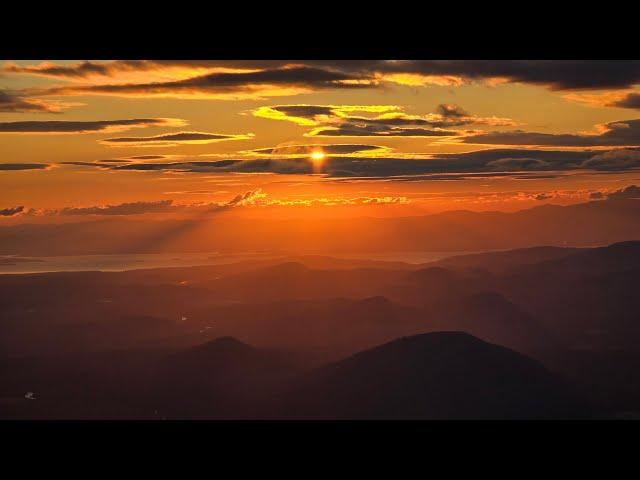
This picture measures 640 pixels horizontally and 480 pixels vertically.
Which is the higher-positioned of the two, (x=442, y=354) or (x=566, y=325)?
(x=442, y=354)

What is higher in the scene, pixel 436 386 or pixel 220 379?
pixel 220 379

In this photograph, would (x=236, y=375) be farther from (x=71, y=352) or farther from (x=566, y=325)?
(x=566, y=325)

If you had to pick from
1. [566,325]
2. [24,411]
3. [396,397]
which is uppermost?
[24,411]

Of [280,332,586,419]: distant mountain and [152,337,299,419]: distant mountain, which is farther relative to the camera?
[280,332,586,419]: distant mountain

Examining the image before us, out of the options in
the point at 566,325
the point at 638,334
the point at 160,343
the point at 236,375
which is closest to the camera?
the point at 236,375

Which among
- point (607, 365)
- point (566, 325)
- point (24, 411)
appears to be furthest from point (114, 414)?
point (566, 325)

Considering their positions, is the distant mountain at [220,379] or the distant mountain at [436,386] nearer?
the distant mountain at [220,379]

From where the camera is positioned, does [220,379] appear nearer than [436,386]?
No

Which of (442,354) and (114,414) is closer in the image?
(114,414)
